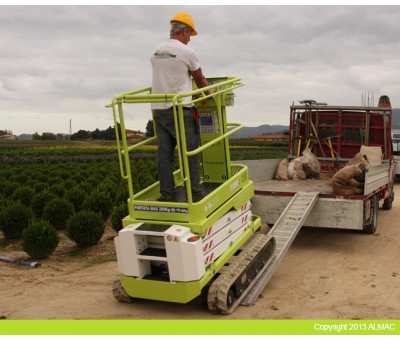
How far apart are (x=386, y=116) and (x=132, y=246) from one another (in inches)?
316

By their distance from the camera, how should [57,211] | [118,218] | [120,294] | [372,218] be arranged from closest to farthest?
[120,294]
[372,218]
[118,218]
[57,211]

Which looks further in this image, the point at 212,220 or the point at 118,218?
the point at 118,218

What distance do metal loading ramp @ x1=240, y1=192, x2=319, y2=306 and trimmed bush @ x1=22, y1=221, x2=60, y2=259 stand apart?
11.9 ft

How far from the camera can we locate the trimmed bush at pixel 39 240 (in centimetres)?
842

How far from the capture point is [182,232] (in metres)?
5.40

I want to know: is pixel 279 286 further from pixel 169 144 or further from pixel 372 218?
pixel 372 218

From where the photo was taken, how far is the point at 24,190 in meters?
12.7

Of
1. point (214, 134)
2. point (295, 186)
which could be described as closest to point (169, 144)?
point (214, 134)

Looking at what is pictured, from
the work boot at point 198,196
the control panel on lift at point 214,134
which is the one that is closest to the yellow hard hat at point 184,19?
the control panel on lift at point 214,134

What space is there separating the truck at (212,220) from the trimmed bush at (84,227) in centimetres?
272

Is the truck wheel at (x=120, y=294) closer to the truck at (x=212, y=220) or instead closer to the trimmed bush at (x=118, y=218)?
the truck at (x=212, y=220)

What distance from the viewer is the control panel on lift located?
21.0 ft

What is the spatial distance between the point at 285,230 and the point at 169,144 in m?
2.80

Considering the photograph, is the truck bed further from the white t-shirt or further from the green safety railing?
the white t-shirt
